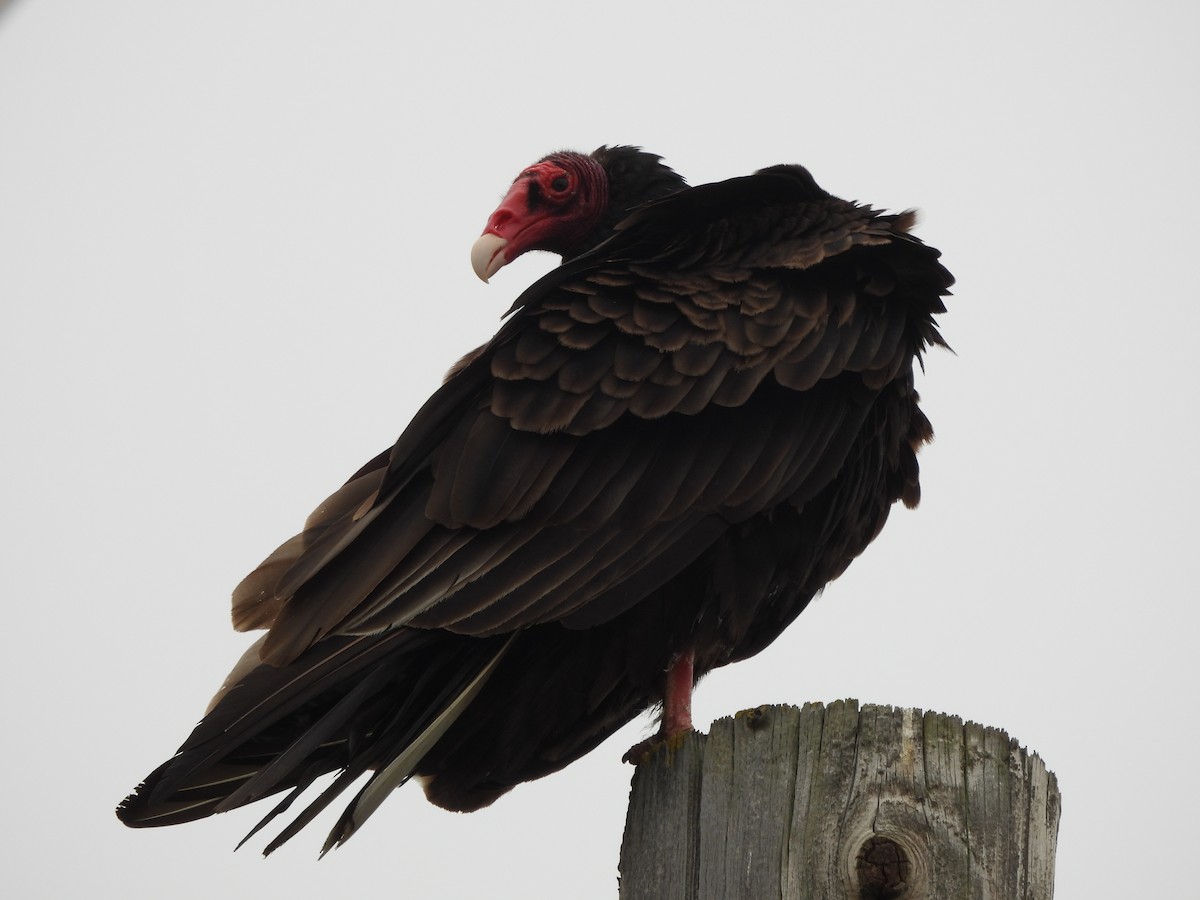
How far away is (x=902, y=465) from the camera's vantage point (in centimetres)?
342

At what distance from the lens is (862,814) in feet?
6.73

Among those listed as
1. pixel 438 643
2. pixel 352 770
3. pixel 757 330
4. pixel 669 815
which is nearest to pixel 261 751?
pixel 352 770

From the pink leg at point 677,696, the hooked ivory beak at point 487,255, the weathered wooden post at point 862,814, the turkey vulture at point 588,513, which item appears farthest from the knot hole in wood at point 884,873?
the hooked ivory beak at point 487,255

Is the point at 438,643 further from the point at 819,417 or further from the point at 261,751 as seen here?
the point at 819,417

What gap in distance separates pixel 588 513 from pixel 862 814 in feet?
3.06

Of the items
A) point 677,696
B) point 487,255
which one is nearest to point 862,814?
point 677,696

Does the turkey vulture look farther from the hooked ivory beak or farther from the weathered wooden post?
the hooked ivory beak

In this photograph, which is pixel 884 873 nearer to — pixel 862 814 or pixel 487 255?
pixel 862 814

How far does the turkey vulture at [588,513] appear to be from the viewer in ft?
8.55

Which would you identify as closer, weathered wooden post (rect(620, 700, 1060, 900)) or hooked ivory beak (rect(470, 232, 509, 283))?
weathered wooden post (rect(620, 700, 1060, 900))

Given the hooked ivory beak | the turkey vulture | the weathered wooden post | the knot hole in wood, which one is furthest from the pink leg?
the hooked ivory beak

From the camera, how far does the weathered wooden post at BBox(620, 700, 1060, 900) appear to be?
2.01 m

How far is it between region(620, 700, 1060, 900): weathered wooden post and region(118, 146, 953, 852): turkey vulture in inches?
24.0

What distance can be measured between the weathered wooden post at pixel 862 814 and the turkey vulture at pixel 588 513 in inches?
24.0
